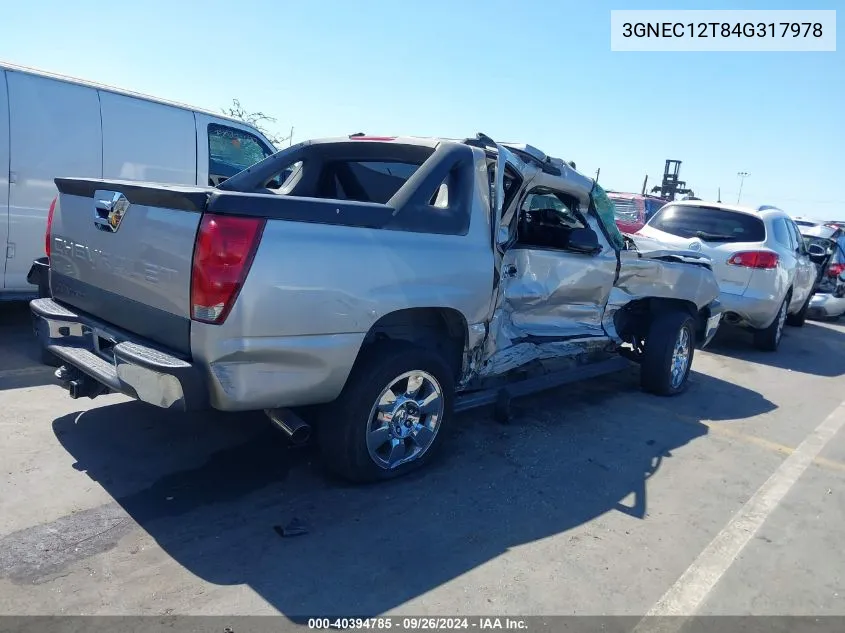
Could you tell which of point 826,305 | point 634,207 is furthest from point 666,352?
point 634,207

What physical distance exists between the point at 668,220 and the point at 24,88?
24.7 ft

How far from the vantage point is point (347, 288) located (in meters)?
3.18

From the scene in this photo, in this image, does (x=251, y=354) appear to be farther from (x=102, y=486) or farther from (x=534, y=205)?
(x=534, y=205)

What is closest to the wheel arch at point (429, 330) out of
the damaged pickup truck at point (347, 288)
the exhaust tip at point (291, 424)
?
the damaged pickup truck at point (347, 288)

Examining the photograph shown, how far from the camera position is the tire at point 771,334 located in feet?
28.5

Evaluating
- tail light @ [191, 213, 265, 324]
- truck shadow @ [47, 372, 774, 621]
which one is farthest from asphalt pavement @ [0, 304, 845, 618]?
tail light @ [191, 213, 265, 324]

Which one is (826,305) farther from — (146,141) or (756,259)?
(146,141)

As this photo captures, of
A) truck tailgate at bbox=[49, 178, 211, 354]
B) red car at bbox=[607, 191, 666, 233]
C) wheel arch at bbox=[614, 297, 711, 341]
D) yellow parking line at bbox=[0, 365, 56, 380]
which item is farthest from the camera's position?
red car at bbox=[607, 191, 666, 233]

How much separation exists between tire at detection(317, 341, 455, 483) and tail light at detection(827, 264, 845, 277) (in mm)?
11233

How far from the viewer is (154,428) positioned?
417 centimetres

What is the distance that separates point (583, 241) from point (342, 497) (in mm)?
2581

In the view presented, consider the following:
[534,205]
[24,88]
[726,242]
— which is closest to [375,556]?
[534,205]

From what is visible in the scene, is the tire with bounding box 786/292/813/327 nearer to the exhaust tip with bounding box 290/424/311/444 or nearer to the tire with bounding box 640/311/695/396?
the tire with bounding box 640/311/695/396

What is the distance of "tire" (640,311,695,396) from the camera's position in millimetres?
5887
